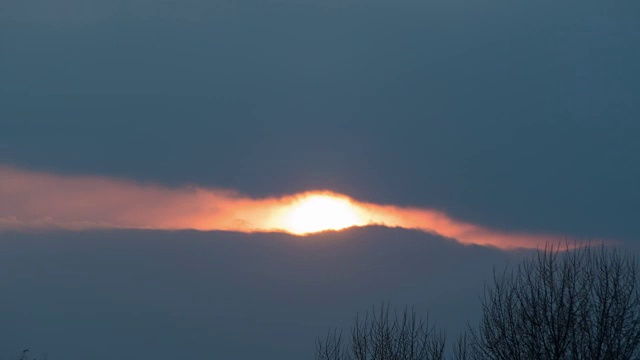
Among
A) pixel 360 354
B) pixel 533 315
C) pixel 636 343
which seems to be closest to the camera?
pixel 636 343

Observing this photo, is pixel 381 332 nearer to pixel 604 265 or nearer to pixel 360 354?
pixel 360 354

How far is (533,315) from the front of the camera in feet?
66.3

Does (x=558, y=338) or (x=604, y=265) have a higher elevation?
(x=604, y=265)

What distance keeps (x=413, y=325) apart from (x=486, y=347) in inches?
157

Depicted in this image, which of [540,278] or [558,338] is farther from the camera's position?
[540,278]

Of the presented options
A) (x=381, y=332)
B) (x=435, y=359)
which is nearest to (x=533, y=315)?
(x=435, y=359)

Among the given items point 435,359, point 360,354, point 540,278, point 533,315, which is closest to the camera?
point 533,315

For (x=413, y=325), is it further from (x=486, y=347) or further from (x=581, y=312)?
(x=581, y=312)

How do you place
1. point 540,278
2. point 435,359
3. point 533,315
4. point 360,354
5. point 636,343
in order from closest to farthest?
point 636,343 → point 533,315 → point 540,278 → point 435,359 → point 360,354

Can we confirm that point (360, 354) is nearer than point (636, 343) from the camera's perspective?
No

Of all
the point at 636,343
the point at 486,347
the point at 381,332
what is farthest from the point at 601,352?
the point at 381,332

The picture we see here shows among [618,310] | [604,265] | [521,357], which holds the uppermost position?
[604,265]

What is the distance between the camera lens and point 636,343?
1897cm

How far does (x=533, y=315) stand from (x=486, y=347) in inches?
63.1
